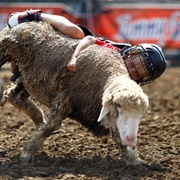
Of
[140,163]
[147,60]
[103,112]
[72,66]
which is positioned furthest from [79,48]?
[140,163]

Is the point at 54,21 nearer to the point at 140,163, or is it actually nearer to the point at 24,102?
the point at 24,102

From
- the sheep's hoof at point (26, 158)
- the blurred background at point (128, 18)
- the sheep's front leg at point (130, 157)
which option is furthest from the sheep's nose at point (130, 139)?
the blurred background at point (128, 18)

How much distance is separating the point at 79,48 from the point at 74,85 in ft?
1.21

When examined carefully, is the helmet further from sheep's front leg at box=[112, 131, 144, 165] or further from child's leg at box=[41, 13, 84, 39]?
Answer: sheep's front leg at box=[112, 131, 144, 165]

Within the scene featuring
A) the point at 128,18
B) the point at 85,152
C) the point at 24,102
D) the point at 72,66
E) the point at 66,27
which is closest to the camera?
the point at 72,66

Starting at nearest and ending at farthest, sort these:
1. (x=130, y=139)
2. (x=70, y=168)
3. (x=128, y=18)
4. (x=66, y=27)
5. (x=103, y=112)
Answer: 1. (x=130, y=139)
2. (x=103, y=112)
3. (x=70, y=168)
4. (x=66, y=27)
5. (x=128, y=18)

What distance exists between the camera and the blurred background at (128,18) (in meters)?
13.9

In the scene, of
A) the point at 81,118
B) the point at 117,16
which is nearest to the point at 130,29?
the point at 117,16

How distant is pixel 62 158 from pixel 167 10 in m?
9.67

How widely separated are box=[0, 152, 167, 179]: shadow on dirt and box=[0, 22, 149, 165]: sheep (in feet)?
0.49

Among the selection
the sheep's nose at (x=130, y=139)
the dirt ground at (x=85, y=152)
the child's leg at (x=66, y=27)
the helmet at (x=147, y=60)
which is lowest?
the dirt ground at (x=85, y=152)

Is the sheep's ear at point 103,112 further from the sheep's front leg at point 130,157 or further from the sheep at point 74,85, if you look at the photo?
the sheep's front leg at point 130,157

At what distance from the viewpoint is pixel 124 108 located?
468 cm

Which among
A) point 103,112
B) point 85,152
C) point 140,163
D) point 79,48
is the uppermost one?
point 79,48
